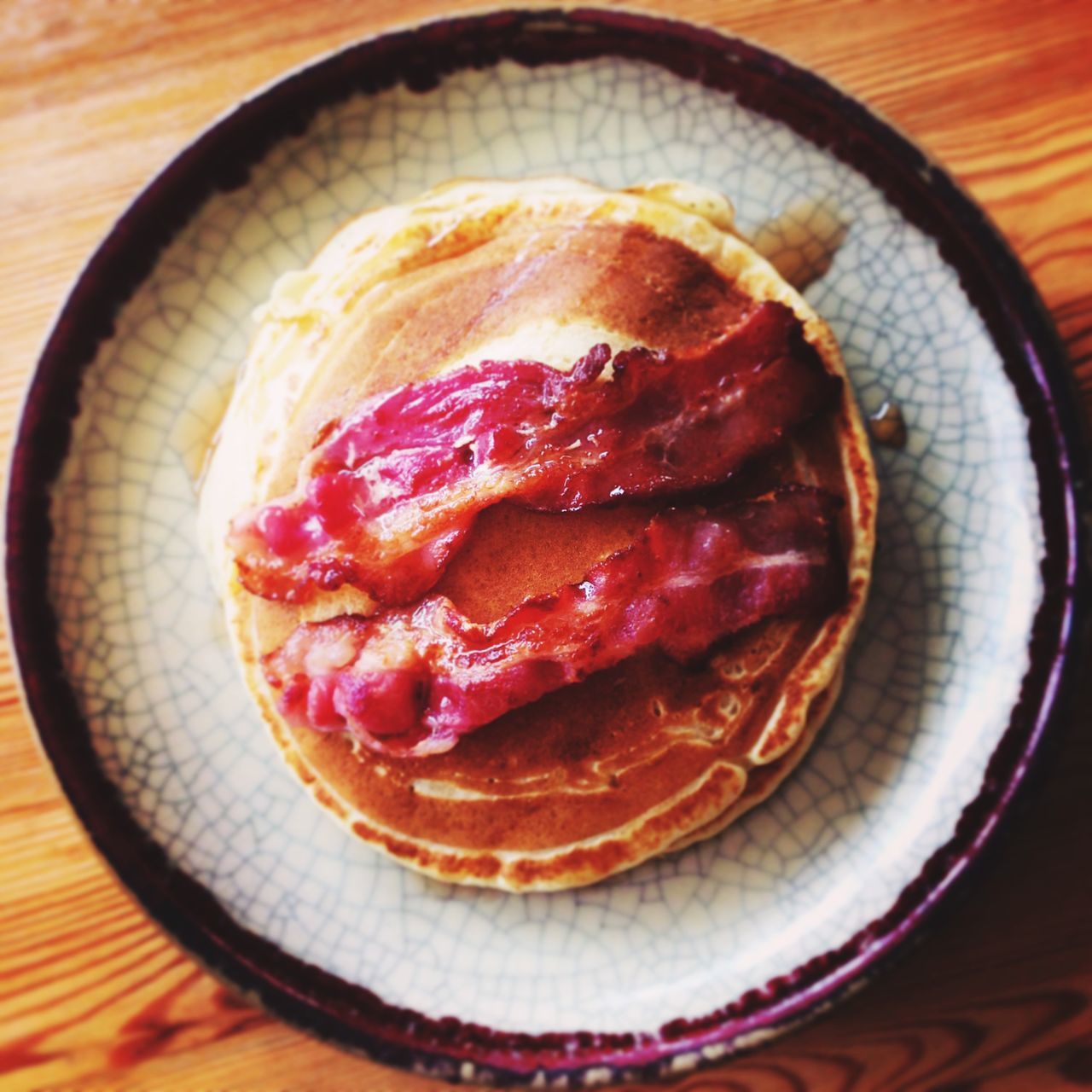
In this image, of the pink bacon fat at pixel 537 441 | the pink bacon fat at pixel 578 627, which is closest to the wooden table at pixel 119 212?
the pink bacon fat at pixel 578 627

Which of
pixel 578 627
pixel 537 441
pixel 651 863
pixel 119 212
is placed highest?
pixel 119 212

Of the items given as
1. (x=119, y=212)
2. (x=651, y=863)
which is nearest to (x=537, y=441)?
(x=651, y=863)

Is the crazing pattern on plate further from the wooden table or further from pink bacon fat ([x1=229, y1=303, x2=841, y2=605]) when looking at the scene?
pink bacon fat ([x1=229, y1=303, x2=841, y2=605])

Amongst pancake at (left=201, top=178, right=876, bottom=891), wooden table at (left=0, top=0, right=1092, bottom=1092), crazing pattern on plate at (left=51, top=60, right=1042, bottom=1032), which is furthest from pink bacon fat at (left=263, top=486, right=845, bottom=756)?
wooden table at (left=0, top=0, right=1092, bottom=1092)

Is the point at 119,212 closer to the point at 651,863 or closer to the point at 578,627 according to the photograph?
the point at 578,627

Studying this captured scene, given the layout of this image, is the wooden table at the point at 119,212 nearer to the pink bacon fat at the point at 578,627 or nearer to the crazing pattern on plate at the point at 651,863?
the crazing pattern on plate at the point at 651,863

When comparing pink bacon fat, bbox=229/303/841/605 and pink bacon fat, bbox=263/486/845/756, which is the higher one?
pink bacon fat, bbox=229/303/841/605
